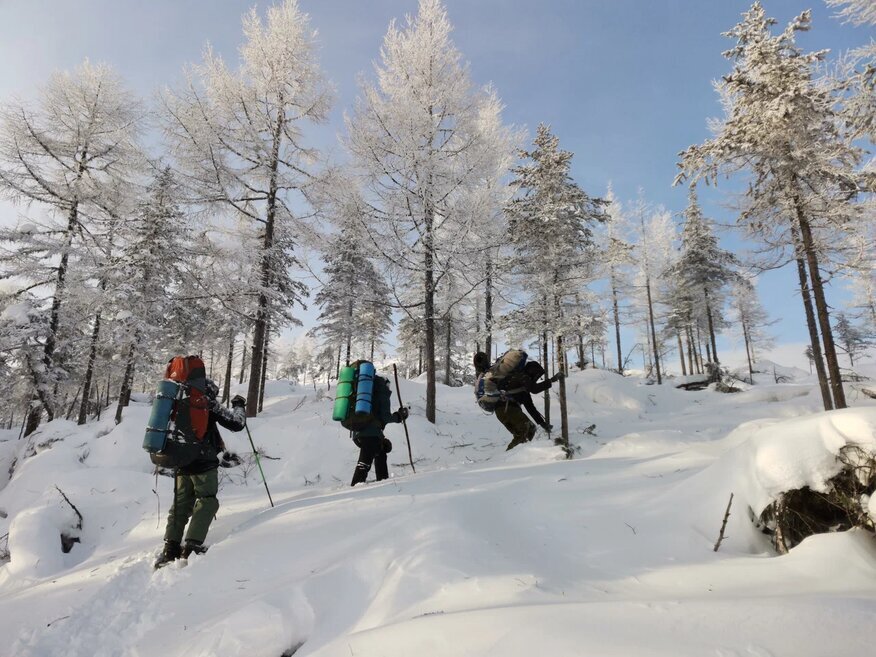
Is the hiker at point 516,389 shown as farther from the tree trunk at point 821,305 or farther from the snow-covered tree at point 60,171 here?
the snow-covered tree at point 60,171

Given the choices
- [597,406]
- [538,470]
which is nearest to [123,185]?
[538,470]

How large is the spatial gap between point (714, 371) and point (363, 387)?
2496 centimetres

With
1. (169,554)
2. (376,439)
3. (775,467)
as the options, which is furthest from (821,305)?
(169,554)

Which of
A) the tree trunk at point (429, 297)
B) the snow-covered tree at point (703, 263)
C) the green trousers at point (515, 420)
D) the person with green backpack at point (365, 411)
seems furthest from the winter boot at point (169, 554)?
the snow-covered tree at point (703, 263)

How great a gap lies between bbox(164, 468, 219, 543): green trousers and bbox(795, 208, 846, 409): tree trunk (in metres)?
13.9

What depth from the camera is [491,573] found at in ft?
7.96

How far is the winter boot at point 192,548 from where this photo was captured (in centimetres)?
401

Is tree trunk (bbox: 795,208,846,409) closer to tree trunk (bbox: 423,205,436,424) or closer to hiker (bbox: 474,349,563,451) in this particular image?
hiker (bbox: 474,349,563,451)

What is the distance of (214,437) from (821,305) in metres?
14.2

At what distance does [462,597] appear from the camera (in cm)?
220

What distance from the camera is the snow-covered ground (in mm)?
1665

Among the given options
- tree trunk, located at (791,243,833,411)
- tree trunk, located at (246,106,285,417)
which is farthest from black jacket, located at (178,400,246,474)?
tree trunk, located at (791,243,833,411)

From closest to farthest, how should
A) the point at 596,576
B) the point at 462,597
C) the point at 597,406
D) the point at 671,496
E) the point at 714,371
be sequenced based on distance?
the point at 462,597, the point at 596,576, the point at 671,496, the point at 597,406, the point at 714,371

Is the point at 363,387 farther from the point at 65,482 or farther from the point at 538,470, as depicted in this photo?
the point at 65,482
